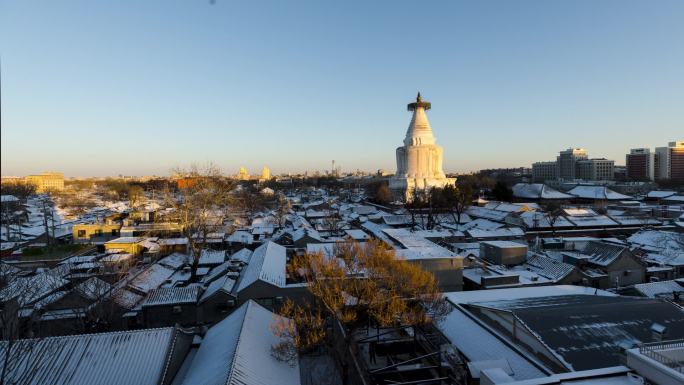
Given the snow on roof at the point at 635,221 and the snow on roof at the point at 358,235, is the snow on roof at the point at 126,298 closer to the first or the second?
the snow on roof at the point at 358,235

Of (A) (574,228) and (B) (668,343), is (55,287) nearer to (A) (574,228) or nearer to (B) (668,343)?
(B) (668,343)

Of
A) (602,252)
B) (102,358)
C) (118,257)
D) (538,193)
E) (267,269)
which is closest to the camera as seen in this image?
(102,358)

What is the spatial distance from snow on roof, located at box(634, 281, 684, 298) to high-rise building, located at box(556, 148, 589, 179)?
10853 cm

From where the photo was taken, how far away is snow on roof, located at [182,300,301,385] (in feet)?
25.4

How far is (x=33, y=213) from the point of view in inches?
2051

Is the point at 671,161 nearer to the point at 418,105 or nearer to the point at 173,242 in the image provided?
the point at 418,105

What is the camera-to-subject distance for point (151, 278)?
690 inches

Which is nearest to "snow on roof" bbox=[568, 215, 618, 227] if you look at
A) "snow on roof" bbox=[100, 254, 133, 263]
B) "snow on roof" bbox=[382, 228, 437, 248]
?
"snow on roof" bbox=[382, 228, 437, 248]

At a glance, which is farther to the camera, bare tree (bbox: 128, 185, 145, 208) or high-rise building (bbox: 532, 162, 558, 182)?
high-rise building (bbox: 532, 162, 558, 182)

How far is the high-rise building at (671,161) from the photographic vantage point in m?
96.5

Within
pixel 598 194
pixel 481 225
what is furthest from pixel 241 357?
pixel 598 194

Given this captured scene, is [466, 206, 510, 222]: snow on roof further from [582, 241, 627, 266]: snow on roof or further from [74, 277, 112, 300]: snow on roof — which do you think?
[74, 277, 112, 300]: snow on roof

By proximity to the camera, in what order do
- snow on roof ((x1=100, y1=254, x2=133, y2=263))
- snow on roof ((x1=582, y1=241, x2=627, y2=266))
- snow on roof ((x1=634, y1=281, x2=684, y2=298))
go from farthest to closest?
snow on roof ((x1=100, y1=254, x2=133, y2=263))
snow on roof ((x1=582, y1=241, x2=627, y2=266))
snow on roof ((x1=634, y1=281, x2=684, y2=298))

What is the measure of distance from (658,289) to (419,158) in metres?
34.9
